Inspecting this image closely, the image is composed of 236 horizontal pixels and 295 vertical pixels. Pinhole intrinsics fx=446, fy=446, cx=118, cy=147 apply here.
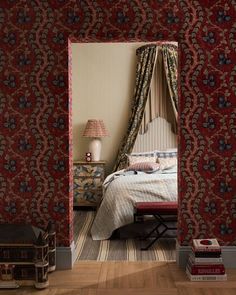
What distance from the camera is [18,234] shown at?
400 cm

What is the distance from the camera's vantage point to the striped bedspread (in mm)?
5602

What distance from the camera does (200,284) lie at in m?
3.94

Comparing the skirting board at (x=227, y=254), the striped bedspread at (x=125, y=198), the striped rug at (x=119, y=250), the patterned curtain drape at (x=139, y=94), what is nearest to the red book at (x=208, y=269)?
the skirting board at (x=227, y=254)

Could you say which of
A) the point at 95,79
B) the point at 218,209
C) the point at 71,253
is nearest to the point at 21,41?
the point at 71,253

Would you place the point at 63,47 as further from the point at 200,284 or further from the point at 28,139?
the point at 200,284

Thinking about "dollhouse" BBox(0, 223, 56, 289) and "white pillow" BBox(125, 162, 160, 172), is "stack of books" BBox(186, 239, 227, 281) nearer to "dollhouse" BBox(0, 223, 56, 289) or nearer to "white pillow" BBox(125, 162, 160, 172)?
"dollhouse" BBox(0, 223, 56, 289)

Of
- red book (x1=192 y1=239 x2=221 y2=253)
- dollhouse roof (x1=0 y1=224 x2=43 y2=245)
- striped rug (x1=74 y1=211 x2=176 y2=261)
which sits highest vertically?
dollhouse roof (x1=0 y1=224 x2=43 y2=245)

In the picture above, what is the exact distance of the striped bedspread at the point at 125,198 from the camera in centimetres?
560

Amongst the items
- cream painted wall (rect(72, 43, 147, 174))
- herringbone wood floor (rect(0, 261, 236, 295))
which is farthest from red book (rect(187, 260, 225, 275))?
cream painted wall (rect(72, 43, 147, 174))

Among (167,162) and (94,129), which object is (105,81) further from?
(167,162)

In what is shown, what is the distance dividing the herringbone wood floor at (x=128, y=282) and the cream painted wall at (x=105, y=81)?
3779 mm

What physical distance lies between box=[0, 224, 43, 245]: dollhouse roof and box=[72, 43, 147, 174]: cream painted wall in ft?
12.9

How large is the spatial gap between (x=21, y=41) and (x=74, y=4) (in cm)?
61

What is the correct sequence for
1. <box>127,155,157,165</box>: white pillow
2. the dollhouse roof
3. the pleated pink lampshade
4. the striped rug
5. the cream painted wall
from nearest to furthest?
the dollhouse roof → the striped rug → <box>127,155,157,165</box>: white pillow → the pleated pink lampshade → the cream painted wall
